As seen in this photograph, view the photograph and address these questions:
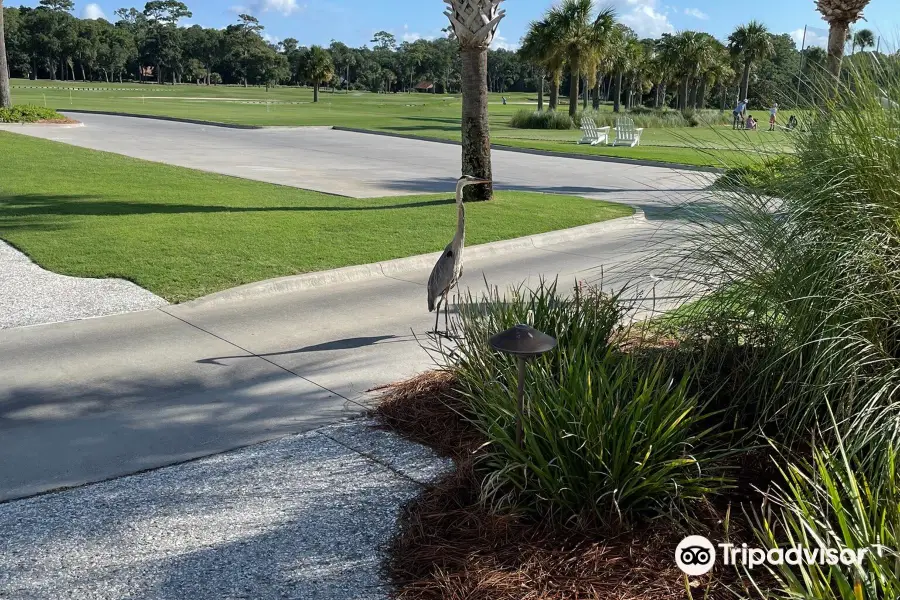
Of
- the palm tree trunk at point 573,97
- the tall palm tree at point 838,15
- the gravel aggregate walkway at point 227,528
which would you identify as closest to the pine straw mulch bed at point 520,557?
the gravel aggregate walkway at point 227,528

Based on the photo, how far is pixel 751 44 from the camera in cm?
7425

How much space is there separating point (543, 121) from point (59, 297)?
1524 inches

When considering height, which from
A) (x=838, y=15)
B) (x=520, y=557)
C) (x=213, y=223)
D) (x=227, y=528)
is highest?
(x=838, y=15)

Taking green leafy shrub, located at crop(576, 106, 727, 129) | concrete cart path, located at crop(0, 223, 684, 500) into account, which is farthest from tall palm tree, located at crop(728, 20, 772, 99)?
concrete cart path, located at crop(0, 223, 684, 500)

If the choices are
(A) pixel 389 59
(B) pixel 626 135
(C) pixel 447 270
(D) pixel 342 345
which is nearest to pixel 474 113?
(C) pixel 447 270

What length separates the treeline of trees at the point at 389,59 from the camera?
178 ft

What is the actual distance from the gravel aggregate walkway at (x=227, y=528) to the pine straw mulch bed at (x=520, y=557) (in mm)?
184

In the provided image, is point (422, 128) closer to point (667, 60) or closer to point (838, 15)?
point (838, 15)

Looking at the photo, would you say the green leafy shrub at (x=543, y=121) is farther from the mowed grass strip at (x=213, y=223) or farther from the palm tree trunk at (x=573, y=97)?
the mowed grass strip at (x=213, y=223)

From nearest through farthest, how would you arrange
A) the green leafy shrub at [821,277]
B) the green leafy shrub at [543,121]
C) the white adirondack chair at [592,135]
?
the green leafy shrub at [821,277] < the white adirondack chair at [592,135] < the green leafy shrub at [543,121]

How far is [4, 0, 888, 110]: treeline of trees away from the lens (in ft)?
178

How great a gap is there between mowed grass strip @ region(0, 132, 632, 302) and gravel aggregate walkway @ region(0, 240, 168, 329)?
221 mm

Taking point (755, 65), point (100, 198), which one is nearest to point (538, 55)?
point (100, 198)

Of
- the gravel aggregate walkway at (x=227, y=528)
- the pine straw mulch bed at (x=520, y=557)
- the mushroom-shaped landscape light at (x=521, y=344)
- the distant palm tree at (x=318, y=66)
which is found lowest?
the gravel aggregate walkway at (x=227, y=528)
